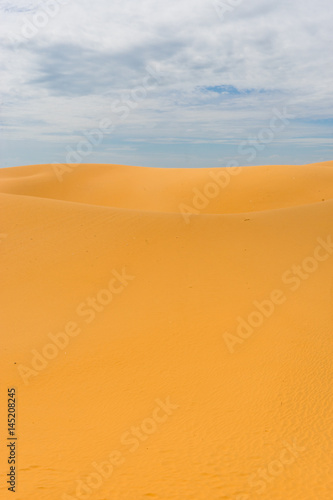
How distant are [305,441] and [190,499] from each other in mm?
1312

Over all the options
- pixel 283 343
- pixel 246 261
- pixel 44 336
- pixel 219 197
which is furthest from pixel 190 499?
pixel 219 197

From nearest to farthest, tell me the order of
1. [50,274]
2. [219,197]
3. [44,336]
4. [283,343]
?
[283,343], [44,336], [50,274], [219,197]

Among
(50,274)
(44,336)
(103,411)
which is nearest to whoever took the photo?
(103,411)

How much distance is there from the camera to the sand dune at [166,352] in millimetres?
3637

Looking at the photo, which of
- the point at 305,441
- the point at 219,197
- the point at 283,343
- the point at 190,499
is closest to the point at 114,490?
the point at 190,499

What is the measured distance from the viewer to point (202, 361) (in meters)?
5.32

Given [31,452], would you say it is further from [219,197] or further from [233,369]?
[219,197]

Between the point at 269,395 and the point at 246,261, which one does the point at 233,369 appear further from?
the point at 246,261

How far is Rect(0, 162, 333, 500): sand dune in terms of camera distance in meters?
3.64

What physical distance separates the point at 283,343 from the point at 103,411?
2.52 meters

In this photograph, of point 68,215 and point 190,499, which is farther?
point 68,215

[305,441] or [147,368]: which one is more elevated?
[147,368]

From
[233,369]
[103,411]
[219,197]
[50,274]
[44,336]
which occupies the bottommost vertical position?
[103,411]

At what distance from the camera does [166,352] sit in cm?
552
